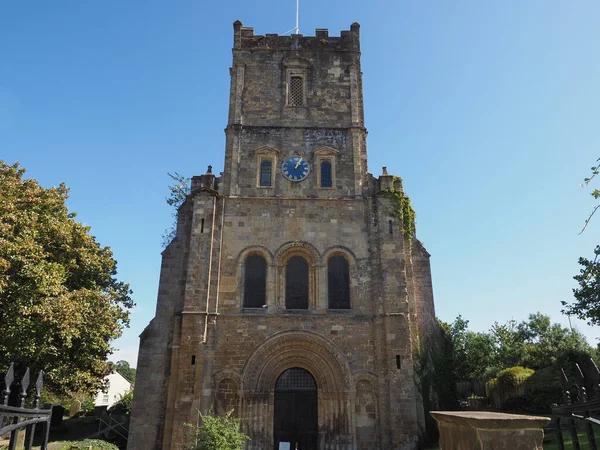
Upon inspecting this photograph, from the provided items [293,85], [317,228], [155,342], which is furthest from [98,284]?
[293,85]

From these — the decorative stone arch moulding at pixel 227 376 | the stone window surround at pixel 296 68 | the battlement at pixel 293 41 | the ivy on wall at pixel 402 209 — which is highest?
the battlement at pixel 293 41

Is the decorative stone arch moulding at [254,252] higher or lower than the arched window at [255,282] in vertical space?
higher

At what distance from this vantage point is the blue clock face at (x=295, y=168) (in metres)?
21.2

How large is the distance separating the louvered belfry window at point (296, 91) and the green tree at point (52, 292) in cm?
1182

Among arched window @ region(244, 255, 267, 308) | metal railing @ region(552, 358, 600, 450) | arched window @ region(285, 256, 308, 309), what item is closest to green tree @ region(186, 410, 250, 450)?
arched window @ region(244, 255, 267, 308)

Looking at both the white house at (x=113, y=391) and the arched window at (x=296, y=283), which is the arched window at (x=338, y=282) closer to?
the arched window at (x=296, y=283)

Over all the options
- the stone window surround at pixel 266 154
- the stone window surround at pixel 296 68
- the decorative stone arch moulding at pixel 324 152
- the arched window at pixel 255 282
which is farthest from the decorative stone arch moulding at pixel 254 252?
the stone window surround at pixel 296 68

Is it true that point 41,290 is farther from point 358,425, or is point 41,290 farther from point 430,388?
point 430,388

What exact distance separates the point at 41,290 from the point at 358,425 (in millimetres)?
12701

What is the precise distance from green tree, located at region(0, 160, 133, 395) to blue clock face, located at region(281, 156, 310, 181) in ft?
31.7

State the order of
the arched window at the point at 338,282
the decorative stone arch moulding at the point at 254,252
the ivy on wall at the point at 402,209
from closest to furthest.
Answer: the arched window at the point at 338,282 < the decorative stone arch moulding at the point at 254,252 < the ivy on wall at the point at 402,209

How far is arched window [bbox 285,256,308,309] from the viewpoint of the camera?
63.4ft

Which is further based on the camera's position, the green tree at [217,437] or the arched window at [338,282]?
the arched window at [338,282]

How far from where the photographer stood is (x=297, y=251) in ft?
65.7
